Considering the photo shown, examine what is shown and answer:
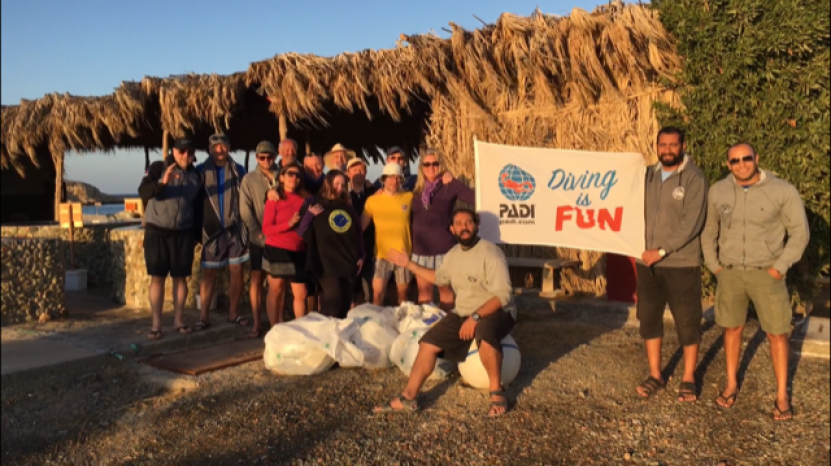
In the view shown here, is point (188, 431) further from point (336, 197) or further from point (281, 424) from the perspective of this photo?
point (336, 197)

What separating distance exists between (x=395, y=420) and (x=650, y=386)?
1800 mm


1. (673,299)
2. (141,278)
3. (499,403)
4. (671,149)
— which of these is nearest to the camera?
(499,403)

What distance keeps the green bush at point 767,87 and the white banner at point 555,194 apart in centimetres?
194

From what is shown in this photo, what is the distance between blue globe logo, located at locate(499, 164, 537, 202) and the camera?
217 inches

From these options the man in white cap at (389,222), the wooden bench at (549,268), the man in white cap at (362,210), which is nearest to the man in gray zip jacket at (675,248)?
the man in white cap at (389,222)

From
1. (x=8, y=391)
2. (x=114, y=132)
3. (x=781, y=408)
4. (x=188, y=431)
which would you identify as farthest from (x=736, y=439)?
(x=114, y=132)

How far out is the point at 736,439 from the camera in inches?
142

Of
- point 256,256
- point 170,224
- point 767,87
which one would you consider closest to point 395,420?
point 256,256

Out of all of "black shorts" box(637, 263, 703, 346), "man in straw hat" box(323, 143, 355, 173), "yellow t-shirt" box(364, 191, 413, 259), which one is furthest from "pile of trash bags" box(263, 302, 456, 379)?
"man in straw hat" box(323, 143, 355, 173)

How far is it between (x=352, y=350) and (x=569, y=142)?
4.23 m

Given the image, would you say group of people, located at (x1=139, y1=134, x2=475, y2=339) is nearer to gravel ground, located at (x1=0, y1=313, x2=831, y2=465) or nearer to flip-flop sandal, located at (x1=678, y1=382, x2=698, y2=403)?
gravel ground, located at (x1=0, y1=313, x2=831, y2=465)

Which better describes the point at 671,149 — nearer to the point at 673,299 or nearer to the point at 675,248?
the point at 675,248

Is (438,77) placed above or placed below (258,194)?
above

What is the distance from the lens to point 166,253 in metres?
5.87
